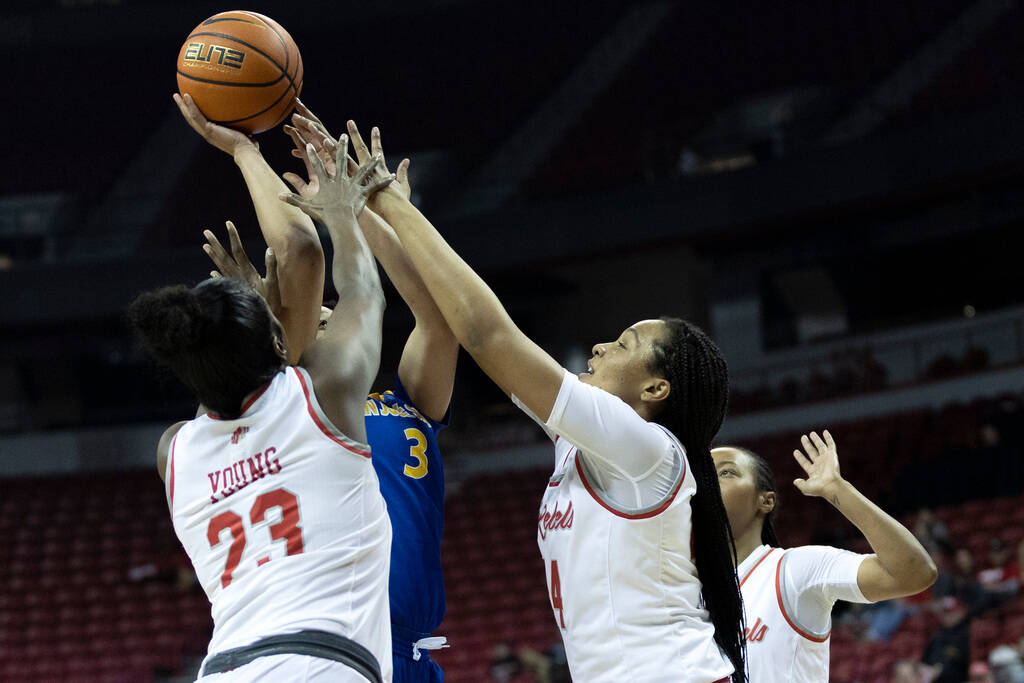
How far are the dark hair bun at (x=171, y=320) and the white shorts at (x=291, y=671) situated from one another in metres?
0.54

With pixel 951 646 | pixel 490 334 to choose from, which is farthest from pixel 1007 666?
pixel 490 334

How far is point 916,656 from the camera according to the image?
25.7ft

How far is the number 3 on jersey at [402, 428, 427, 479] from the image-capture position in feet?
8.96

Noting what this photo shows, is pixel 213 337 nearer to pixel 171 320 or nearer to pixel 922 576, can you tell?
pixel 171 320

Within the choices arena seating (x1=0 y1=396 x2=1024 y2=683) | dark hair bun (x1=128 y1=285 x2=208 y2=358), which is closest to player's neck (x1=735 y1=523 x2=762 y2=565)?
dark hair bun (x1=128 y1=285 x2=208 y2=358)

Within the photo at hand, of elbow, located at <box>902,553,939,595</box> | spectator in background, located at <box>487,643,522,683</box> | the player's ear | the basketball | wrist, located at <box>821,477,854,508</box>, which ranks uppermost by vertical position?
the basketball

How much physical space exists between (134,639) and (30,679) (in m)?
1.01

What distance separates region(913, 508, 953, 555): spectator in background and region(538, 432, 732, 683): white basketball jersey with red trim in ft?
21.9

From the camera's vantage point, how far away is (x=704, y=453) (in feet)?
8.25

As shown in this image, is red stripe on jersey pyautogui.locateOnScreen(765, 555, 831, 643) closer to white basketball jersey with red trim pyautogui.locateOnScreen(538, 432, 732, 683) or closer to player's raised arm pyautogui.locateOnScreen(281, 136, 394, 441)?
white basketball jersey with red trim pyautogui.locateOnScreen(538, 432, 732, 683)

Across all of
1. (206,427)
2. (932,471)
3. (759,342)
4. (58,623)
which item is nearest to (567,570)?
(206,427)

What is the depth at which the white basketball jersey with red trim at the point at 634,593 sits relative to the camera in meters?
2.33

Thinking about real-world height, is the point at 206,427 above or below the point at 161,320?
below

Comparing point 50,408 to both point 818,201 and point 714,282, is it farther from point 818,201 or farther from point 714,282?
point 818,201
